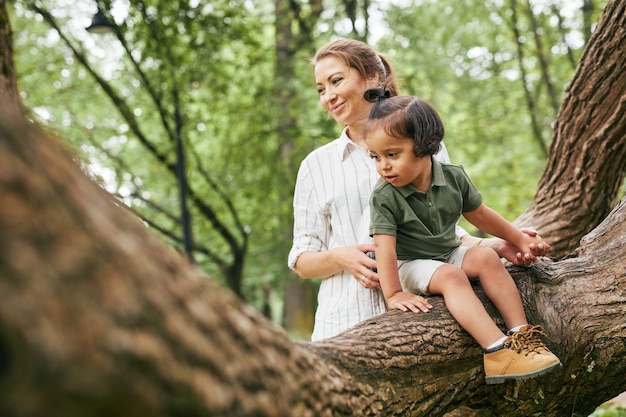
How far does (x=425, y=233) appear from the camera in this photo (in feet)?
9.24

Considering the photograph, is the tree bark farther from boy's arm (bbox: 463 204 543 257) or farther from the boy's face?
boy's arm (bbox: 463 204 543 257)

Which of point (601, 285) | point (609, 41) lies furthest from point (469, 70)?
point (601, 285)

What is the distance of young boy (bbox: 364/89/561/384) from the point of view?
2.62 m

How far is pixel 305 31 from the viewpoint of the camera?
1055cm

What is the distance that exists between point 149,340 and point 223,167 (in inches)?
413

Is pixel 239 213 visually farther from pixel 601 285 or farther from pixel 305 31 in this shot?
pixel 601 285

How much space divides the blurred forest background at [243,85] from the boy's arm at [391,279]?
5921mm

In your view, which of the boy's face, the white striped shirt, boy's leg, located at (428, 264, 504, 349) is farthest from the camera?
the white striped shirt

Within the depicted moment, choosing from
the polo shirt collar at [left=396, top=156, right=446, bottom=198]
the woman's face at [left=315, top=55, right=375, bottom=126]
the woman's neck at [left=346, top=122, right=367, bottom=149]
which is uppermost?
the woman's face at [left=315, top=55, right=375, bottom=126]

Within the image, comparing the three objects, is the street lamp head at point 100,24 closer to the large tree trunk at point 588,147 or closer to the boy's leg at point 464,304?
the large tree trunk at point 588,147

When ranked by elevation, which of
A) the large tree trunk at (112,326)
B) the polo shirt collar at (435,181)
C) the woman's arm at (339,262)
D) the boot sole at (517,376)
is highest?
the polo shirt collar at (435,181)

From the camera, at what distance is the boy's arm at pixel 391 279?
2.63 meters

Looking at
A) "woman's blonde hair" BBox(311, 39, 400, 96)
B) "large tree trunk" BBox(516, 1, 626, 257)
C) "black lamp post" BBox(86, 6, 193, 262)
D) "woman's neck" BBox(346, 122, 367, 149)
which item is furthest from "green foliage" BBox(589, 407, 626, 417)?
"black lamp post" BBox(86, 6, 193, 262)

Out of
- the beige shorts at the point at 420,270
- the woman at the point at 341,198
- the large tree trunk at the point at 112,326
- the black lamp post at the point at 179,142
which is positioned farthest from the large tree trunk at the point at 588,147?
the black lamp post at the point at 179,142
